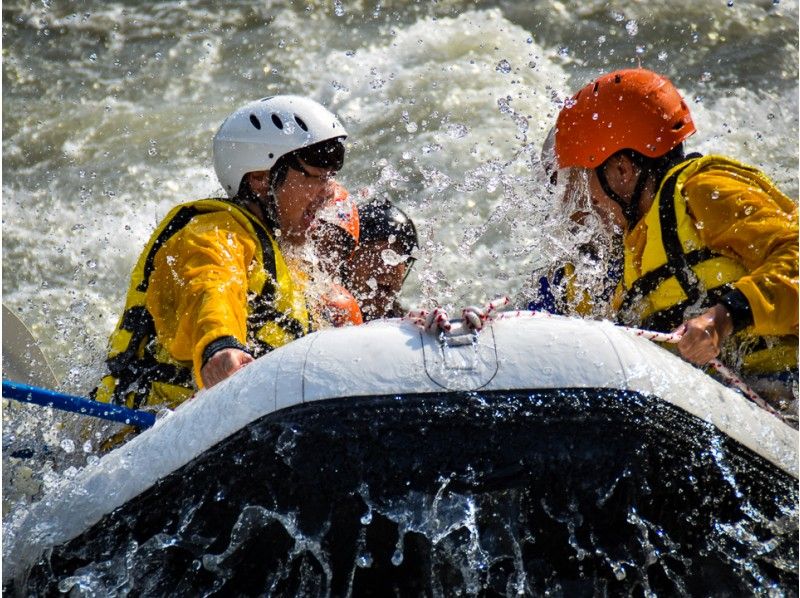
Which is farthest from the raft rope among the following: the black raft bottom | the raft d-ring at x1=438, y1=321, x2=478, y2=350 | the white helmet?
the white helmet

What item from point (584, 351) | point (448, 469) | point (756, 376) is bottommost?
point (756, 376)

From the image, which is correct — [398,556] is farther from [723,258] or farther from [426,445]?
[723,258]

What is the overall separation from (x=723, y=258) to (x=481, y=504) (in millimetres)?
1193

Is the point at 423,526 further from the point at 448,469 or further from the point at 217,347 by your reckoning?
the point at 217,347

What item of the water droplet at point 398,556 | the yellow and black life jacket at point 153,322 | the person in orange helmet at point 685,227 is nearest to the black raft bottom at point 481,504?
the water droplet at point 398,556

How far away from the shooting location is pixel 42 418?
4.30 meters

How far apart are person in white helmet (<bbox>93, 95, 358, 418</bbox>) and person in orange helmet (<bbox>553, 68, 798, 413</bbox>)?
929 millimetres

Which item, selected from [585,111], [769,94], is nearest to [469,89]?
[769,94]

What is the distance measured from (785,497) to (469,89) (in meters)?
5.14

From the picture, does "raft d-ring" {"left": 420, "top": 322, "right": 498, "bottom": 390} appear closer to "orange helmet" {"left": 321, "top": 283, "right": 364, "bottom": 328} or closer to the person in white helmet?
the person in white helmet

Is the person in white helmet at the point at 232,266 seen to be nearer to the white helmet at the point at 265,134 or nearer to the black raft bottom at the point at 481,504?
the white helmet at the point at 265,134

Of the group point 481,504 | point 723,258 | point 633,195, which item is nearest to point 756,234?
point 723,258

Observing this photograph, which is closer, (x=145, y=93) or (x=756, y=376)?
(x=756, y=376)

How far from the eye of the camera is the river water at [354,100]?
6641 mm
